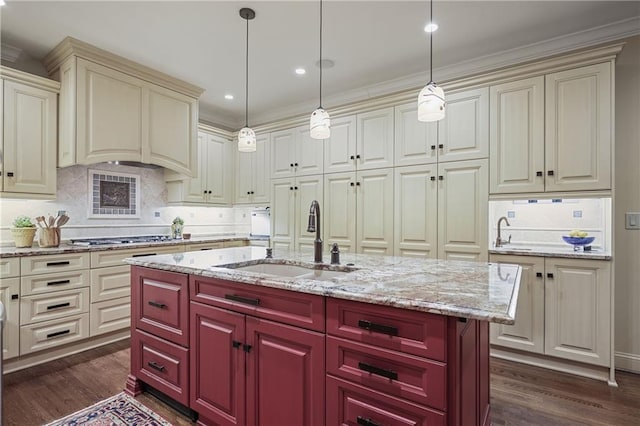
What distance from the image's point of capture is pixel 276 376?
151 cm

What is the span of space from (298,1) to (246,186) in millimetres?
2773

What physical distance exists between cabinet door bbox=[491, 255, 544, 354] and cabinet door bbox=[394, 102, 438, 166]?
116 centimetres

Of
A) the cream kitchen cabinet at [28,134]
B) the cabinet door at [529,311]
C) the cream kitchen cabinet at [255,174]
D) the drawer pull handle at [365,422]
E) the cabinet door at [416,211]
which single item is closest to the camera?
the drawer pull handle at [365,422]

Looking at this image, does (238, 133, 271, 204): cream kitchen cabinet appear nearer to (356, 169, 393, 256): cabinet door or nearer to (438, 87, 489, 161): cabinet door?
(356, 169, 393, 256): cabinet door

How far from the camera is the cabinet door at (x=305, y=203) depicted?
399 cm

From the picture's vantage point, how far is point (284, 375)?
4.87 feet

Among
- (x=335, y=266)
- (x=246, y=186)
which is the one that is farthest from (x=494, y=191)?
(x=246, y=186)

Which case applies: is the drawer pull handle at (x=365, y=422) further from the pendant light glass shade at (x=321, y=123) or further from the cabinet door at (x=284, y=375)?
the pendant light glass shade at (x=321, y=123)

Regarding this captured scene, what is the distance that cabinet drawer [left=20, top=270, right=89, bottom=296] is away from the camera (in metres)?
2.69

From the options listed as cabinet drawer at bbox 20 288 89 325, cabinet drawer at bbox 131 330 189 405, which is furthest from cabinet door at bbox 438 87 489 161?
cabinet drawer at bbox 20 288 89 325

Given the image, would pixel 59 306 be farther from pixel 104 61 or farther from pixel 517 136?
pixel 517 136

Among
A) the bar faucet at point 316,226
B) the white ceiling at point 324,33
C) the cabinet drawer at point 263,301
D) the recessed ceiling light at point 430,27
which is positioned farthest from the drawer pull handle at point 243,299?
the recessed ceiling light at point 430,27

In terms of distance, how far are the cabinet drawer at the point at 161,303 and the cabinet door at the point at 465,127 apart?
Answer: 2508 mm

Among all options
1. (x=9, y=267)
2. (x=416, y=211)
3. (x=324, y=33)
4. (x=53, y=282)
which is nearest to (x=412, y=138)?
(x=416, y=211)
